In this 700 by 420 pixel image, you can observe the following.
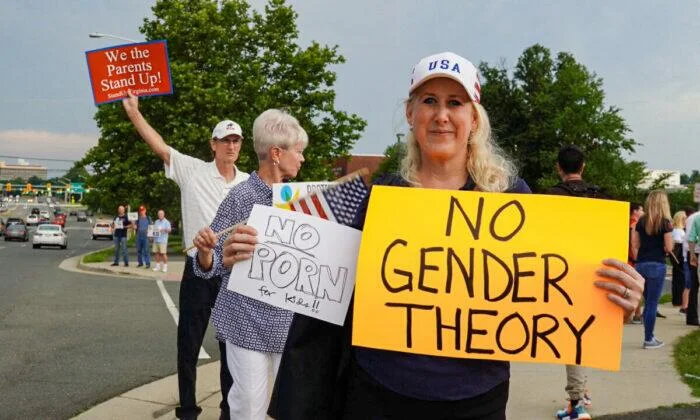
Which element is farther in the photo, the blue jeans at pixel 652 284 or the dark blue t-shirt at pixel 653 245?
the dark blue t-shirt at pixel 653 245

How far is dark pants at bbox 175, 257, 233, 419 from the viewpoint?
5273mm

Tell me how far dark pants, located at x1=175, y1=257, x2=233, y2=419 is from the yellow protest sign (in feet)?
10.1

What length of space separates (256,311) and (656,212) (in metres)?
6.68

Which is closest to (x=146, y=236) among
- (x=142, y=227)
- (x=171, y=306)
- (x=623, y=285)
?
(x=142, y=227)

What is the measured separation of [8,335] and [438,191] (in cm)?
891

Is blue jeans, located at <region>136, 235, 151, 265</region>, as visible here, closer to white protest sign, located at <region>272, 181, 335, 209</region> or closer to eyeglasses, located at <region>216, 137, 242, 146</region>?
eyeglasses, located at <region>216, 137, 242, 146</region>

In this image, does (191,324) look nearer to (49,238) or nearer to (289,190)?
(289,190)

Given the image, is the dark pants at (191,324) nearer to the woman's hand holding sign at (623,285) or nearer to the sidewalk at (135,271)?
the woman's hand holding sign at (623,285)

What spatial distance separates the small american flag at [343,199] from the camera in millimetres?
2539

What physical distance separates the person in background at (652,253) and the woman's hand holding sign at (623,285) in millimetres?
7159

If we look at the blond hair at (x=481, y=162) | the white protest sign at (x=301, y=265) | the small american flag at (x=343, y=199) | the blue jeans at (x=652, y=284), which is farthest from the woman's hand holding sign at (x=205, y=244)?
the blue jeans at (x=652, y=284)

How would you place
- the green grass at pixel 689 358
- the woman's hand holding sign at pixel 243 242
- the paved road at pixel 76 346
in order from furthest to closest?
the green grass at pixel 689 358 → the paved road at pixel 76 346 → the woman's hand holding sign at pixel 243 242

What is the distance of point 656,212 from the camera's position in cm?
929

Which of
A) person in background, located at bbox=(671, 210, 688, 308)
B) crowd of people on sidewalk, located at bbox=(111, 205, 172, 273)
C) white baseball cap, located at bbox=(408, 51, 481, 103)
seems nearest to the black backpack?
white baseball cap, located at bbox=(408, 51, 481, 103)
